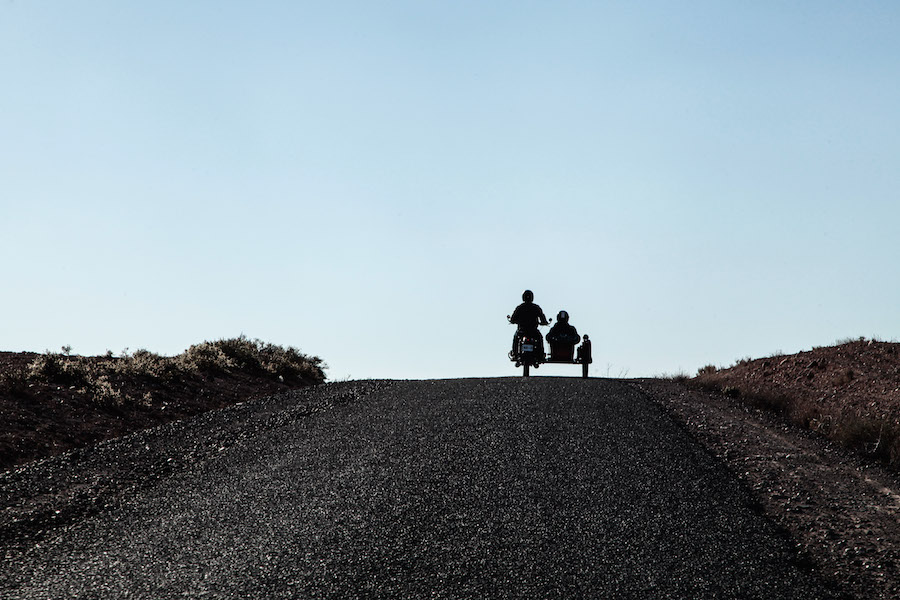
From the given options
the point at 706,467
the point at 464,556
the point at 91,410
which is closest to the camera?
the point at 464,556

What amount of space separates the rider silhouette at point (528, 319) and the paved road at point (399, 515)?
29.0 ft

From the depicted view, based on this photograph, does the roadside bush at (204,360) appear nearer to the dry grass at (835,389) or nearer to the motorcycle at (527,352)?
the motorcycle at (527,352)

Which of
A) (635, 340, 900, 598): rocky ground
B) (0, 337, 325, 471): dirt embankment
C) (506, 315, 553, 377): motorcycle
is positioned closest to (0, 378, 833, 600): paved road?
(635, 340, 900, 598): rocky ground

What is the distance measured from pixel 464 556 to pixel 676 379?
49.4 feet

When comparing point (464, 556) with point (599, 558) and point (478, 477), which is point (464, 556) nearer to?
point (599, 558)

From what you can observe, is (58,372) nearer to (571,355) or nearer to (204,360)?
(204,360)

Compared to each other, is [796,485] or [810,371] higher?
[810,371]

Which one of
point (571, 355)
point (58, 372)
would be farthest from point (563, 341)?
point (58, 372)

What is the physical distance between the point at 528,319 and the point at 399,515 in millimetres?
14273

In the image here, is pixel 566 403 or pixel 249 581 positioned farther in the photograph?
pixel 566 403

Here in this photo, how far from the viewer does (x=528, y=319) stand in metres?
22.7

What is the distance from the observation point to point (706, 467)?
35.5 ft

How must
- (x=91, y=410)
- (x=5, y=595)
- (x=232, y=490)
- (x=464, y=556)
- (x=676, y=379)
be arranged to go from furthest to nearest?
(x=676, y=379) < (x=91, y=410) < (x=232, y=490) < (x=464, y=556) < (x=5, y=595)

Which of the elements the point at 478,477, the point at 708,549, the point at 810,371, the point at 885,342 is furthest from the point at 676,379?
the point at 708,549
